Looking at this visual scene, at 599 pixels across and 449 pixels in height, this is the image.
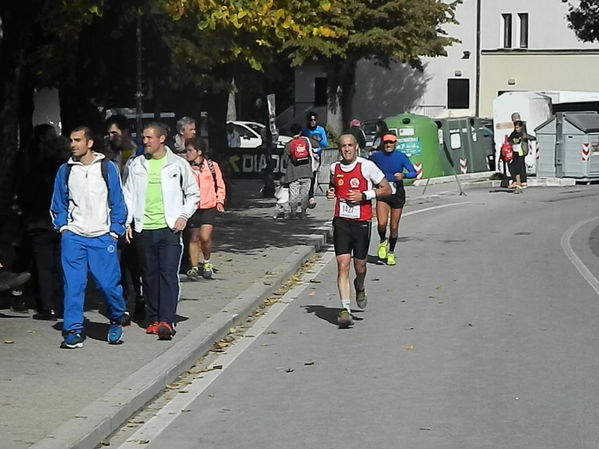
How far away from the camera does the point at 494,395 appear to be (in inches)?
367

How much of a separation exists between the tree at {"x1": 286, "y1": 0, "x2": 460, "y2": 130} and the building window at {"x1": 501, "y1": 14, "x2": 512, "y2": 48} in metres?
10.5

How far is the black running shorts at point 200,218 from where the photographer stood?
50.9ft

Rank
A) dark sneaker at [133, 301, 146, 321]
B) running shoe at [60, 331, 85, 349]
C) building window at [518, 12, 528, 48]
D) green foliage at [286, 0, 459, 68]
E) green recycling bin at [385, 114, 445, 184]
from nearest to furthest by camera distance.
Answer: running shoe at [60, 331, 85, 349]
dark sneaker at [133, 301, 146, 321]
green recycling bin at [385, 114, 445, 184]
green foliage at [286, 0, 459, 68]
building window at [518, 12, 528, 48]


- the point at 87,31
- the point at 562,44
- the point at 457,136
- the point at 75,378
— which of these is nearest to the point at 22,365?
the point at 75,378

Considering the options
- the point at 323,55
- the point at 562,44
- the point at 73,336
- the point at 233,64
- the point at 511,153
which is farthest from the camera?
the point at 562,44

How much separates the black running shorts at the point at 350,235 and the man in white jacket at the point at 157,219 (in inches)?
72.4

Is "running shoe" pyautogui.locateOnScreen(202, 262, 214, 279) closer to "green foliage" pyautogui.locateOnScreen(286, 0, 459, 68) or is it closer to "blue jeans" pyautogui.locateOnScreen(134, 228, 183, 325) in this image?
"blue jeans" pyautogui.locateOnScreen(134, 228, 183, 325)

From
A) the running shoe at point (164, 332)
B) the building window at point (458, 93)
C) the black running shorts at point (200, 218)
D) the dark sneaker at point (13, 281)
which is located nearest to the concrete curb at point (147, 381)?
the running shoe at point (164, 332)

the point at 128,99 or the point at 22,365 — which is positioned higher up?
the point at 128,99

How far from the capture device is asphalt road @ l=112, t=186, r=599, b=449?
818cm

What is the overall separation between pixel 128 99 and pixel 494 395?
14480mm

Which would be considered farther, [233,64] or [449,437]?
[233,64]

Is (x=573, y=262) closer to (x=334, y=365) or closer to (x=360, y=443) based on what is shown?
(x=334, y=365)

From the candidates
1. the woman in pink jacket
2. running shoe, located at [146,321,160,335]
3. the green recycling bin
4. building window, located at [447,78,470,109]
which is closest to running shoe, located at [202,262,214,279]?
the woman in pink jacket
